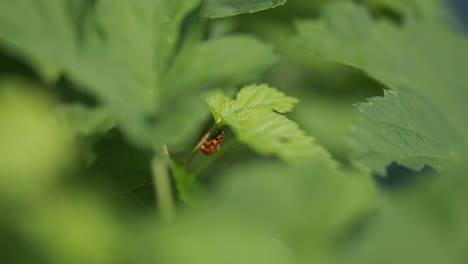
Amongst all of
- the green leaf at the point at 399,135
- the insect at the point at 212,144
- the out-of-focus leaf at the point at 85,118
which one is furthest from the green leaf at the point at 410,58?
the out-of-focus leaf at the point at 85,118

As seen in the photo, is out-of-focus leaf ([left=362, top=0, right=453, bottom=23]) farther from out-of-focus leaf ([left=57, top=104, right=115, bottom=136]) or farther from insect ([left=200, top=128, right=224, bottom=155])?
out-of-focus leaf ([left=57, top=104, right=115, bottom=136])

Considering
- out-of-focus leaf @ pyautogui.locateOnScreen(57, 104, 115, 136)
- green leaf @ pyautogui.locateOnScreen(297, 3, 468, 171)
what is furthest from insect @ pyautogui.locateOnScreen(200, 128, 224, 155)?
green leaf @ pyautogui.locateOnScreen(297, 3, 468, 171)

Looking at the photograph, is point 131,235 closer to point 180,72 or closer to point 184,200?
point 184,200

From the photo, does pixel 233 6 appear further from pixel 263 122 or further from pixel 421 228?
pixel 421 228

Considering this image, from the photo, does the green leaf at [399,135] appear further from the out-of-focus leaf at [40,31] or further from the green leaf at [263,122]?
the out-of-focus leaf at [40,31]

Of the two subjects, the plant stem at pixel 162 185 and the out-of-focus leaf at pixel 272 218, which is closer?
the out-of-focus leaf at pixel 272 218

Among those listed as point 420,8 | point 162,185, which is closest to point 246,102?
point 162,185
